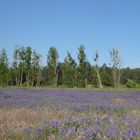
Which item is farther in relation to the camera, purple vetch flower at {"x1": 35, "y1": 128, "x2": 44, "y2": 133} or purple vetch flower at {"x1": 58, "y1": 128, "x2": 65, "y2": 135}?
purple vetch flower at {"x1": 35, "y1": 128, "x2": 44, "y2": 133}

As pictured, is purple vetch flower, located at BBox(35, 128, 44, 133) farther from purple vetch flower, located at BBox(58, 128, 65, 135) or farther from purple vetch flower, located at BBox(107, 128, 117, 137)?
purple vetch flower, located at BBox(107, 128, 117, 137)

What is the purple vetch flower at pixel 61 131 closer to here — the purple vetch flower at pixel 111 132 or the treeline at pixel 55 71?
the purple vetch flower at pixel 111 132

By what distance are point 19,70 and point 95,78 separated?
15.0 m

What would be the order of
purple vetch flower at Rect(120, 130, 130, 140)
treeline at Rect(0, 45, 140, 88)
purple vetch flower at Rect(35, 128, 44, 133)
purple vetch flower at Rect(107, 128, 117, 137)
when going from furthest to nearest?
1. treeline at Rect(0, 45, 140, 88)
2. purple vetch flower at Rect(35, 128, 44, 133)
3. purple vetch flower at Rect(107, 128, 117, 137)
4. purple vetch flower at Rect(120, 130, 130, 140)

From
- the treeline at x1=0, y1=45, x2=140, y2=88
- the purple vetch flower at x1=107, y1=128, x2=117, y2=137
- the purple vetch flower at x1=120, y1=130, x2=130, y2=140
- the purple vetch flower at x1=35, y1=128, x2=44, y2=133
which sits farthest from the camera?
the treeline at x1=0, y1=45, x2=140, y2=88

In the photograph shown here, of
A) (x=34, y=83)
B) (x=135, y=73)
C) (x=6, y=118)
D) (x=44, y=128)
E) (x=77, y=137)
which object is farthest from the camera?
(x=135, y=73)

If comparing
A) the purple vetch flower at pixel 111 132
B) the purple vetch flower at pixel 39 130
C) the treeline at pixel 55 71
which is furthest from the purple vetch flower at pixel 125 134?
the treeline at pixel 55 71

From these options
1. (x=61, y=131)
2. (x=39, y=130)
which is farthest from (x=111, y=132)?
(x=39, y=130)

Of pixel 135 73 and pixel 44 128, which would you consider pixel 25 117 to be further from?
pixel 135 73

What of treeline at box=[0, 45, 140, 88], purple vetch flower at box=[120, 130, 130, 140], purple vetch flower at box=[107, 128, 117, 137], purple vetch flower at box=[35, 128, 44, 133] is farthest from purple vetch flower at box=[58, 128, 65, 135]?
treeline at box=[0, 45, 140, 88]

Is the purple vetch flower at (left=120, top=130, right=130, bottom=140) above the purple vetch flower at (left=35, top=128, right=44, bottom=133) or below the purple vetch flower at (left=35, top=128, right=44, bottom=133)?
below

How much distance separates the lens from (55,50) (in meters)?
70.2

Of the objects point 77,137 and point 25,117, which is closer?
point 77,137

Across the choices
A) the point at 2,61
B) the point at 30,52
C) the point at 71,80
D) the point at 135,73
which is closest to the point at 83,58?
the point at 71,80
